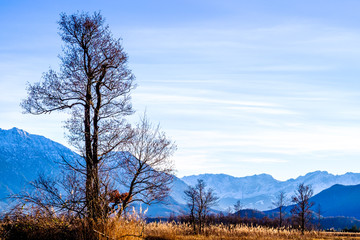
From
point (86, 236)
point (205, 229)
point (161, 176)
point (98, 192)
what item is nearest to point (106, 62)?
point (161, 176)

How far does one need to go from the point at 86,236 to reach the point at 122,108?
7.74m

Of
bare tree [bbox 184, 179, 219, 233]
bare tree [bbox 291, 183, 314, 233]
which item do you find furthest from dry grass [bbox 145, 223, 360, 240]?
bare tree [bbox 291, 183, 314, 233]

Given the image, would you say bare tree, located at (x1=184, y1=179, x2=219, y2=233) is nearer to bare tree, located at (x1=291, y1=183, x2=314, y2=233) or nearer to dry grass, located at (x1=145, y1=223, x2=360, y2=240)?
dry grass, located at (x1=145, y1=223, x2=360, y2=240)

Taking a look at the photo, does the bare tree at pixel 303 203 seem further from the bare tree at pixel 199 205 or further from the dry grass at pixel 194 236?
the dry grass at pixel 194 236

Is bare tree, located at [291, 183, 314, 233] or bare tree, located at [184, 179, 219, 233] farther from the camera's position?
bare tree, located at [291, 183, 314, 233]

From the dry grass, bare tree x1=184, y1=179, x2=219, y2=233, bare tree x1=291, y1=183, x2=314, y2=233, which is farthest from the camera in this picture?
bare tree x1=291, y1=183, x2=314, y2=233

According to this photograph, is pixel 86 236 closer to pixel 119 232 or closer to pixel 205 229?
pixel 119 232

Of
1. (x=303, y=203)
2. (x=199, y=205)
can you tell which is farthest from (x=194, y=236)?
(x=303, y=203)

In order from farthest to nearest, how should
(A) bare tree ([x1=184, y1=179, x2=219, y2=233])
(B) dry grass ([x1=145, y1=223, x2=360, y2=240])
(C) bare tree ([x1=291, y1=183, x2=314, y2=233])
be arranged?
(C) bare tree ([x1=291, y1=183, x2=314, y2=233])
(A) bare tree ([x1=184, y1=179, x2=219, y2=233])
(B) dry grass ([x1=145, y1=223, x2=360, y2=240])

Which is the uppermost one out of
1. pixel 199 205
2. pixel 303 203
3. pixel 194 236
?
pixel 303 203

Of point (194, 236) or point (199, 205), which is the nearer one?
point (194, 236)

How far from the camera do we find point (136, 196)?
69.8 feet

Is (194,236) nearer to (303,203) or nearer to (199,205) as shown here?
(199,205)

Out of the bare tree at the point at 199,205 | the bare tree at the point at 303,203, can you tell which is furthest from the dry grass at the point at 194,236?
the bare tree at the point at 303,203
